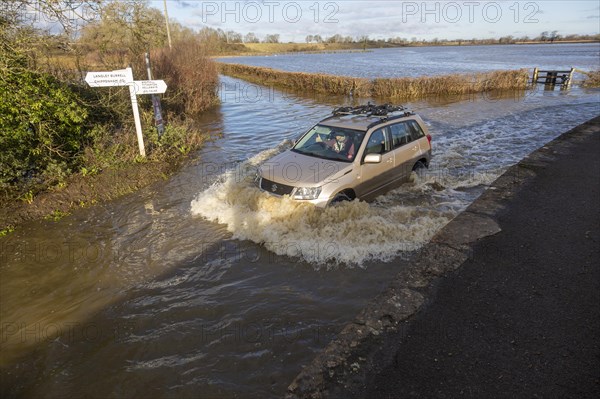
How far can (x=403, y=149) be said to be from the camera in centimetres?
805

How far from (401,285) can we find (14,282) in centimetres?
560

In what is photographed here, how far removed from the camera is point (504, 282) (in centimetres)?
477

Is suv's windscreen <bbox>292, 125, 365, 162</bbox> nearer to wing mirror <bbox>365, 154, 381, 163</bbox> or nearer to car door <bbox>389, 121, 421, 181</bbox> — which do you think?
wing mirror <bbox>365, 154, 381, 163</bbox>

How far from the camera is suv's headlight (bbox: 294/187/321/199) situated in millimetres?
6367

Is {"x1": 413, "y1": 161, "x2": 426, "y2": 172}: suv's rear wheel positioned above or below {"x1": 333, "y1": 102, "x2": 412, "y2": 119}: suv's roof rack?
below

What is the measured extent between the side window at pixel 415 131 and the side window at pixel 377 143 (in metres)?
1.22

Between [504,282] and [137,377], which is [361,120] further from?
[137,377]

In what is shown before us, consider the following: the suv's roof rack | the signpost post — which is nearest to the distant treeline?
the suv's roof rack

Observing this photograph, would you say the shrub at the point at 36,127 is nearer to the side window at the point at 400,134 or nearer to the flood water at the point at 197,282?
the flood water at the point at 197,282

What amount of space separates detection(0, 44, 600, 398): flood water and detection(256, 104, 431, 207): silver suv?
32cm

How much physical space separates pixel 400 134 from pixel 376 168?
129cm

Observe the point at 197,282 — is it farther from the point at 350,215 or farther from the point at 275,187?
the point at 350,215

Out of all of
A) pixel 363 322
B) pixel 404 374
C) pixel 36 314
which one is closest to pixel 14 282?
pixel 36 314

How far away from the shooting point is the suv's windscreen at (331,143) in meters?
7.04
